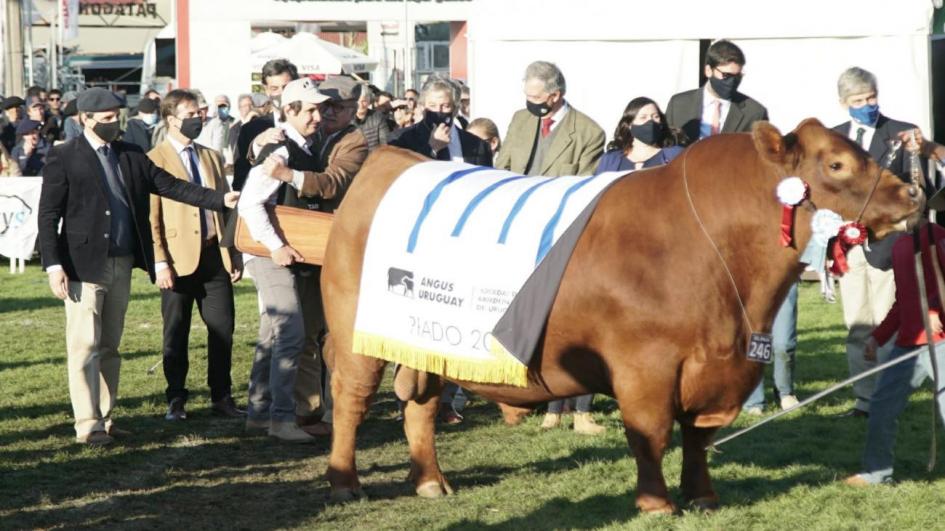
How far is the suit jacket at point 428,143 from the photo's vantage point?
995 cm

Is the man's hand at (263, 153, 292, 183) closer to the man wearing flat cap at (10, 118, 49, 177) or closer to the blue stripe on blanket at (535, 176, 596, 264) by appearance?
the blue stripe on blanket at (535, 176, 596, 264)

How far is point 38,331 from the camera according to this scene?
14281 millimetres

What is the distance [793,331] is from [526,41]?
633 centimetres

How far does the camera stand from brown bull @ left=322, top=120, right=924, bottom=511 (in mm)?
6348

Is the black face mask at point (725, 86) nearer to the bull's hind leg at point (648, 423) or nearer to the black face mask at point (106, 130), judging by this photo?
the bull's hind leg at point (648, 423)

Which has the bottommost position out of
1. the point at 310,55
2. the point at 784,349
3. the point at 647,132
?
the point at 784,349

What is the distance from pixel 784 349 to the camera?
398 inches

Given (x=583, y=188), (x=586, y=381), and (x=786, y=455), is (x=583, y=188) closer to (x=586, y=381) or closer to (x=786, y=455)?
(x=586, y=381)

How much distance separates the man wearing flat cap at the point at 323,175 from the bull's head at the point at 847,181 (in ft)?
9.49

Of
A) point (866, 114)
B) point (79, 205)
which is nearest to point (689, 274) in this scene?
point (866, 114)

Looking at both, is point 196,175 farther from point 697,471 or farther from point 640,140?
point 697,471

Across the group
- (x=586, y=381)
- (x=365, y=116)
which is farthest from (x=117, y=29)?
(x=586, y=381)

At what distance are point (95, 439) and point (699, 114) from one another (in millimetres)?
4567

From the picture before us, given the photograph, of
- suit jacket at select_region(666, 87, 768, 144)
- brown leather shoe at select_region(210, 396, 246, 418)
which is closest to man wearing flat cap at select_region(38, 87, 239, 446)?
brown leather shoe at select_region(210, 396, 246, 418)
